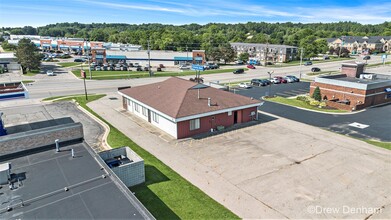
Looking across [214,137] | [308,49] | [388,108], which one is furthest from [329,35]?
[214,137]

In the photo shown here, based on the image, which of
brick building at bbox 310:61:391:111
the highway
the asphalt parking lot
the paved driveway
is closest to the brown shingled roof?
the paved driveway

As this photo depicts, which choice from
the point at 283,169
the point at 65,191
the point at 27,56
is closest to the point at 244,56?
the point at 27,56

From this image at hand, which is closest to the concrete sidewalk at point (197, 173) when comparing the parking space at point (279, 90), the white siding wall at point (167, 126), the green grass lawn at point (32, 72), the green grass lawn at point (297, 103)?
the white siding wall at point (167, 126)

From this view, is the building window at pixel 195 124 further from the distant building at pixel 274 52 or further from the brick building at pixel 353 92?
the distant building at pixel 274 52

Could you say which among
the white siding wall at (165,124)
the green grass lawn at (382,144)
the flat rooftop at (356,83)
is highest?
the flat rooftop at (356,83)

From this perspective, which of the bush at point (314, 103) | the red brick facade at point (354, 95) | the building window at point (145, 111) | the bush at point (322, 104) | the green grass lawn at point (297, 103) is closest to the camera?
the building window at point (145, 111)

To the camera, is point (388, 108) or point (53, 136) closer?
point (53, 136)

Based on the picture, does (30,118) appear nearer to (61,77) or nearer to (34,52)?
(61,77)

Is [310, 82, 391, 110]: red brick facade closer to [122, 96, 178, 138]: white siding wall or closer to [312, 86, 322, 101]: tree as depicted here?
[312, 86, 322, 101]: tree
